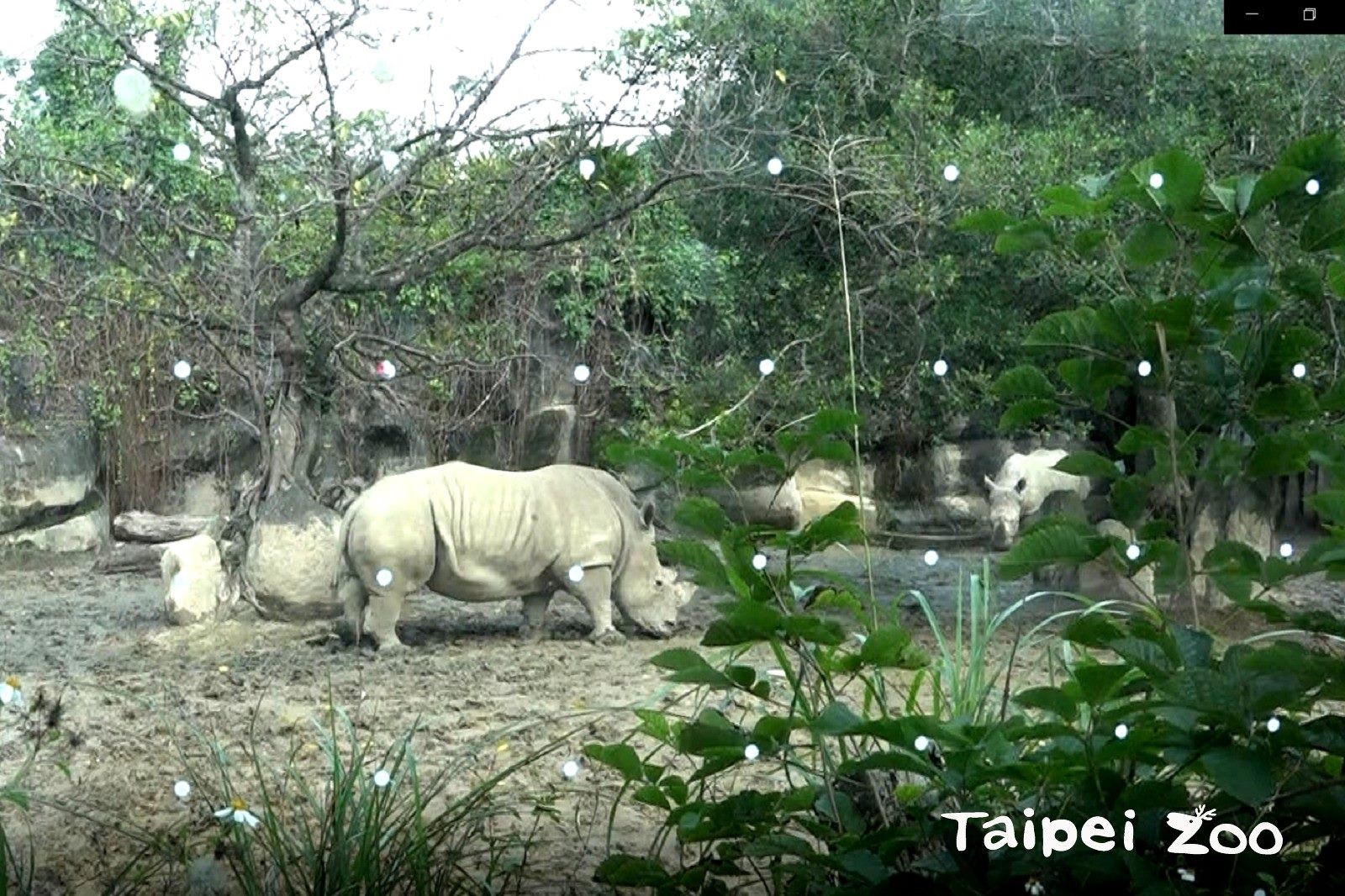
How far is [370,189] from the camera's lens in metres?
2.00

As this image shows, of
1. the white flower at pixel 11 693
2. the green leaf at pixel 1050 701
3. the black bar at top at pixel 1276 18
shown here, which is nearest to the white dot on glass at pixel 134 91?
the white flower at pixel 11 693

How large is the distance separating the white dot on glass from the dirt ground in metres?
0.56

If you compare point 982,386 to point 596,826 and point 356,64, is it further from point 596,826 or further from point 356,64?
point 356,64

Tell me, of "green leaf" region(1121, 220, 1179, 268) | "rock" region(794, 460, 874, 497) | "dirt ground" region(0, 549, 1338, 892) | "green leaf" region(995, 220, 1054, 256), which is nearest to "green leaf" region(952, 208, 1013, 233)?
"green leaf" region(995, 220, 1054, 256)

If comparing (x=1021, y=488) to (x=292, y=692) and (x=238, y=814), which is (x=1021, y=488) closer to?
(x=292, y=692)

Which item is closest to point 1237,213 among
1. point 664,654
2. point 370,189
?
point 664,654

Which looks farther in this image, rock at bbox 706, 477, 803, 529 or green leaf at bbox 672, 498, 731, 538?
rock at bbox 706, 477, 803, 529

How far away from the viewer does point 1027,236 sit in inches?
63.4

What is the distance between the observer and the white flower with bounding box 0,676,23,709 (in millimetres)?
1997

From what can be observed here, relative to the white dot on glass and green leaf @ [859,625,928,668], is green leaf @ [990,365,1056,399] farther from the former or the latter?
the white dot on glass

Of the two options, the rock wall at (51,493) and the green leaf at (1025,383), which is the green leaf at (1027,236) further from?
the rock wall at (51,493)

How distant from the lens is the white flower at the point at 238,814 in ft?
6.38

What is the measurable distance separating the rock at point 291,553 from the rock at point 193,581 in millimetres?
36

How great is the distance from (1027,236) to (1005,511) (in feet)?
1.68
